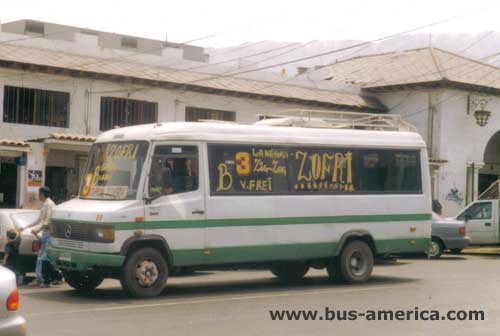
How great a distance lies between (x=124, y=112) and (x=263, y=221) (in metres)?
14.4

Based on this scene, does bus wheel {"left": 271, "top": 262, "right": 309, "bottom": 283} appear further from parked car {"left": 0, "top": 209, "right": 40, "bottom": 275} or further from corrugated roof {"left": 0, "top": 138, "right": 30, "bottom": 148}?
corrugated roof {"left": 0, "top": 138, "right": 30, "bottom": 148}

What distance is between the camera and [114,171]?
13820 mm

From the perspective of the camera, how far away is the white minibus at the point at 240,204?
1336cm

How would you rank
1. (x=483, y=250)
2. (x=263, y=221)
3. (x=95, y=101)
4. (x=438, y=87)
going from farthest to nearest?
(x=438, y=87), (x=95, y=101), (x=483, y=250), (x=263, y=221)

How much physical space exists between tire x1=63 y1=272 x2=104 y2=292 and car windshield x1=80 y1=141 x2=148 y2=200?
1.29 m

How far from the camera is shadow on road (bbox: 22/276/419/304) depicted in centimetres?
1339

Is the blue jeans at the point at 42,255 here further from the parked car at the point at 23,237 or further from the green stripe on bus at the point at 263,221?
the green stripe on bus at the point at 263,221

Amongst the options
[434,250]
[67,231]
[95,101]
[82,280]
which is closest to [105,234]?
[67,231]

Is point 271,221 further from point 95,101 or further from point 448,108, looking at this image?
point 448,108

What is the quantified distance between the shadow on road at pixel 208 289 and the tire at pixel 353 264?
0.63 ft

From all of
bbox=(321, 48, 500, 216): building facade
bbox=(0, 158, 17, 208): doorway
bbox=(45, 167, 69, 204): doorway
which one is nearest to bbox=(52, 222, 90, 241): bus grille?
bbox=(0, 158, 17, 208): doorway

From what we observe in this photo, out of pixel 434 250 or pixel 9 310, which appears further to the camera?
pixel 434 250

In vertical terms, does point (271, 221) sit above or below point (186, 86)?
below

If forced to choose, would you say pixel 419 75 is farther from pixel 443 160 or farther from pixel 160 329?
pixel 160 329
